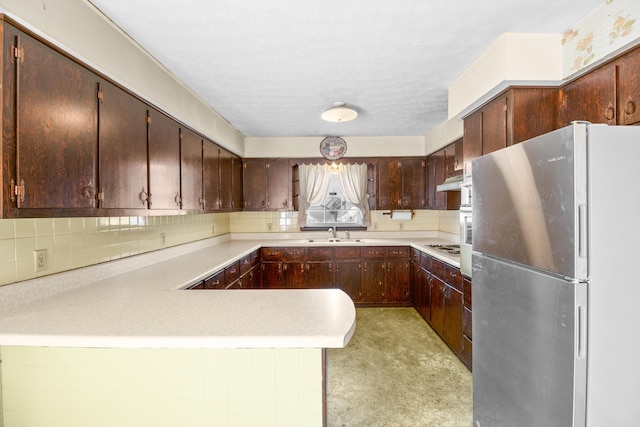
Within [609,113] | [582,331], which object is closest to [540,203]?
[582,331]

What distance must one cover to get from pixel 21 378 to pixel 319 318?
1293mm

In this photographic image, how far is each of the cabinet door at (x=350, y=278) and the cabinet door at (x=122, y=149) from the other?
111 inches

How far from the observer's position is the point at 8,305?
1479mm

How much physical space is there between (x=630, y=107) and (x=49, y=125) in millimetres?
2842

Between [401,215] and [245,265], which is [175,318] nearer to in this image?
[245,265]

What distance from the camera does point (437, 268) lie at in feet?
10.8

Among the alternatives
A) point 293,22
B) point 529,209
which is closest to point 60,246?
point 293,22

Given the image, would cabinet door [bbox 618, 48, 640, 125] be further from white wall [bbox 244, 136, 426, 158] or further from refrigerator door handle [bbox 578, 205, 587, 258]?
white wall [bbox 244, 136, 426, 158]

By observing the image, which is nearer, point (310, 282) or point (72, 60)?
point (72, 60)

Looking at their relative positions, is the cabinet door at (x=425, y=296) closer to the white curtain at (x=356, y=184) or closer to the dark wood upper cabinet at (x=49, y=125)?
the white curtain at (x=356, y=184)

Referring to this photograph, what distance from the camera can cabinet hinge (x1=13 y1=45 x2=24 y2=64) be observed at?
121 cm

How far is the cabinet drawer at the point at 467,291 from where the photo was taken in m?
2.52

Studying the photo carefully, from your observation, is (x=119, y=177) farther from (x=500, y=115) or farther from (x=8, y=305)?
(x=500, y=115)

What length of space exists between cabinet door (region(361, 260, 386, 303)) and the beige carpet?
752mm
